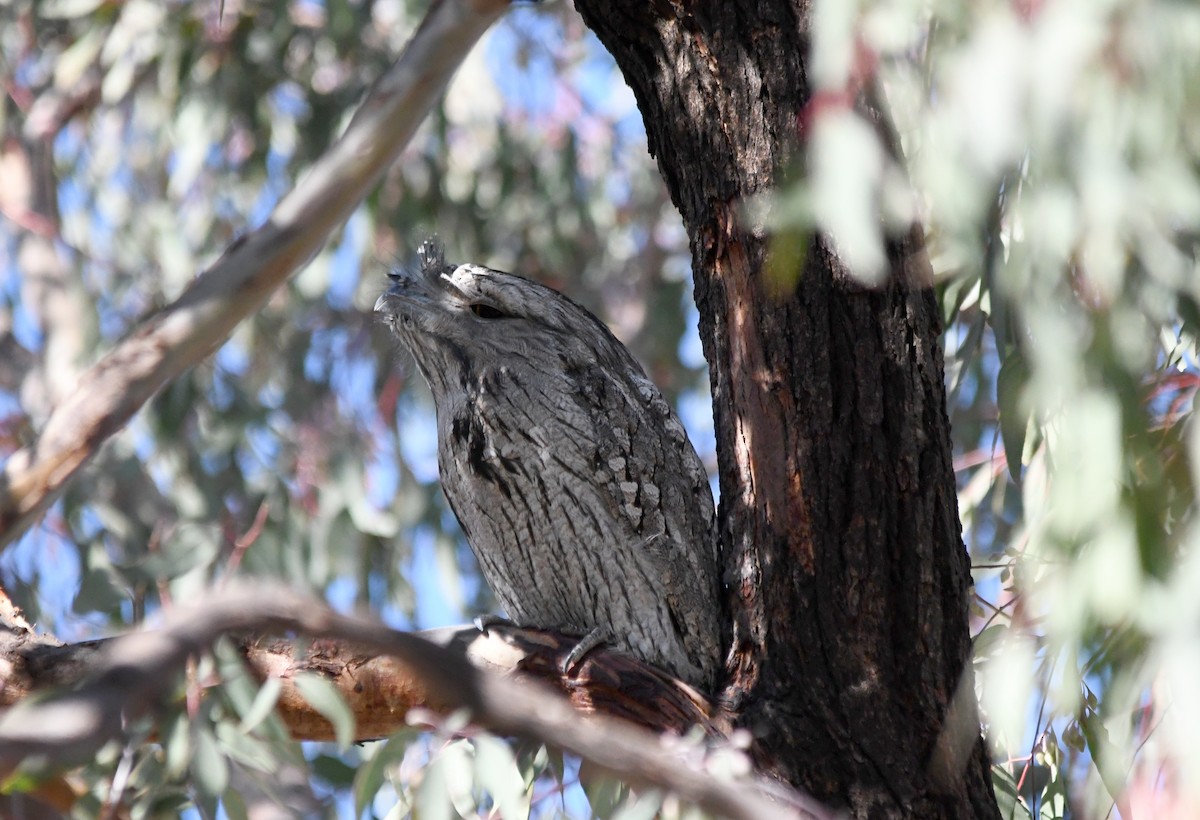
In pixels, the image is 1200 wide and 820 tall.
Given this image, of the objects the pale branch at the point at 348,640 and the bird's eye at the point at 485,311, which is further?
the bird's eye at the point at 485,311

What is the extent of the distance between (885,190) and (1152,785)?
1197 mm

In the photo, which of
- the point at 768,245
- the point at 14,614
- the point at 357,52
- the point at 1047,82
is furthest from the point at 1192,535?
the point at 357,52

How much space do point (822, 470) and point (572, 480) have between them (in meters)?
0.63

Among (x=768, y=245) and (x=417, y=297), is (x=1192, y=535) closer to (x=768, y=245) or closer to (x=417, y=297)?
(x=768, y=245)

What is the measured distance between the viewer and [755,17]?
2.13 m

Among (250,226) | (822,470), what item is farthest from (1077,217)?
(250,226)

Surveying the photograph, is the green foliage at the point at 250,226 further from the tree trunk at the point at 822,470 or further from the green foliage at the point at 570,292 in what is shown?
the tree trunk at the point at 822,470

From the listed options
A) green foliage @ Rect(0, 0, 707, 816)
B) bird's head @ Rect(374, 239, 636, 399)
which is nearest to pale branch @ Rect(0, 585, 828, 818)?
bird's head @ Rect(374, 239, 636, 399)

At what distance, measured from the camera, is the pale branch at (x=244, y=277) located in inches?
113

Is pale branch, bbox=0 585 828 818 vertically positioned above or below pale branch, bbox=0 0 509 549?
below

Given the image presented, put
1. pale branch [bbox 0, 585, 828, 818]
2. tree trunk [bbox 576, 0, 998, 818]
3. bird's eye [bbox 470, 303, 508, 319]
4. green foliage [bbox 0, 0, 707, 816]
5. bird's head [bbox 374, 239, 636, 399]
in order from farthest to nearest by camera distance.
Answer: green foliage [bbox 0, 0, 707, 816], bird's eye [bbox 470, 303, 508, 319], bird's head [bbox 374, 239, 636, 399], tree trunk [bbox 576, 0, 998, 818], pale branch [bbox 0, 585, 828, 818]

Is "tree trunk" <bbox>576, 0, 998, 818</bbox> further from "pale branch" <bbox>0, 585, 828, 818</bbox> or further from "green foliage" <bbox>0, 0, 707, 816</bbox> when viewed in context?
"green foliage" <bbox>0, 0, 707, 816</bbox>

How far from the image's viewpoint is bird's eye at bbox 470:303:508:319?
2938mm

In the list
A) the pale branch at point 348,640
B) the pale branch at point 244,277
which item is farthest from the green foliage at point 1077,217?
the pale branch at point 244,277
